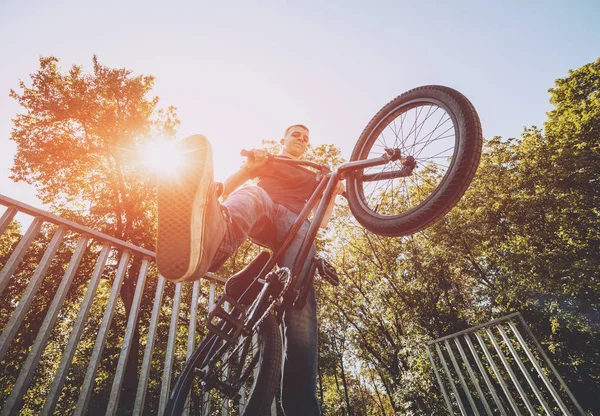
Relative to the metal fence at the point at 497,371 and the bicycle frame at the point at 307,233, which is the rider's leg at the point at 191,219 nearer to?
the bicycle frame at the point at 307,233

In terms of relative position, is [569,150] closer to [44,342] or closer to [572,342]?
[572,342]

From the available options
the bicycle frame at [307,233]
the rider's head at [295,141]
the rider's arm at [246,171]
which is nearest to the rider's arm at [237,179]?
the rider's arm at [246,171]

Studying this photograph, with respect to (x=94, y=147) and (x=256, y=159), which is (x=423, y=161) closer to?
(x=256, y=159)

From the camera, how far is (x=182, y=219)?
1.21m

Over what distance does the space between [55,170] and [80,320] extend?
13.8 metres

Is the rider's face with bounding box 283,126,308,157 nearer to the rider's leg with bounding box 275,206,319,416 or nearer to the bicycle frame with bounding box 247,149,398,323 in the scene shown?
the bicycle frame with bounding box 247,149,398,323

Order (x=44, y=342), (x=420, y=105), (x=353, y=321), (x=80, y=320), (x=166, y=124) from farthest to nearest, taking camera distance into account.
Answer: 1. (x=353, y=321)
2. (x=166, y=124)
3. (x=420, y=105)
4. (x=80, y=320)
5. (x=44, y=342)

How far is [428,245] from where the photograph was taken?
12.3 meters

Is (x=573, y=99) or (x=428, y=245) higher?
(x=573, y=99)

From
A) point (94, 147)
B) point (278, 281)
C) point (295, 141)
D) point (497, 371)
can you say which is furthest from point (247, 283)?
point (94, 147)

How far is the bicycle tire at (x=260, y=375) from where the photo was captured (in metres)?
1.22

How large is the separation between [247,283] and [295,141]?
154 centimetres

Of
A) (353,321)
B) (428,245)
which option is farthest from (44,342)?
(353,321)

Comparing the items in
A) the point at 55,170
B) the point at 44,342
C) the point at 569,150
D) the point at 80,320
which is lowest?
the point at 44,342
